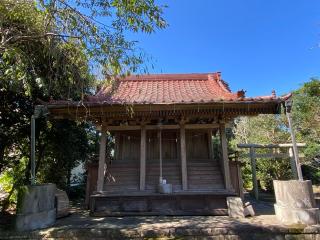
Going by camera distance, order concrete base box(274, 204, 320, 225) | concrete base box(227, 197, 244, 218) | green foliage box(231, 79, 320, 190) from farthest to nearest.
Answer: green foliage box(231, 79, 320, 190), concrete base box(227, 197, 244, 218), concrete base box(274, 204, 320, 225)

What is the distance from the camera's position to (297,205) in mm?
5254

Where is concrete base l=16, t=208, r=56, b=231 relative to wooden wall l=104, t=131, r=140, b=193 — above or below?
below

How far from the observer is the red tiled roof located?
7.52 metres

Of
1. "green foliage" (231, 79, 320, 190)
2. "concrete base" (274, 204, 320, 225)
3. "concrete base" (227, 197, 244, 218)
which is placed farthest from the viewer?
"green foliage" (231, 79, 320, 190)

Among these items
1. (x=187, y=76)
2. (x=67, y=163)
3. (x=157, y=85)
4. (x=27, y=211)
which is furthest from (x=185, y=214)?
(x=67, y=163)

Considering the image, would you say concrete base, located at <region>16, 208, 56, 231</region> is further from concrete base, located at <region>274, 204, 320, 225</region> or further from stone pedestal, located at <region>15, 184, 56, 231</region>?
concrete base, located at <region>274, 204, 320, 225</region>

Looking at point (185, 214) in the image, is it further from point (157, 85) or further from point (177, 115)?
point (157, 85)

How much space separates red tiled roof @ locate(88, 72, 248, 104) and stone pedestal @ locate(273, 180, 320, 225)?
9.40 ft

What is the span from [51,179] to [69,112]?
212 inches

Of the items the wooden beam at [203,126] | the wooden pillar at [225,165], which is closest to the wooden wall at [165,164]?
the wooden pillar at [225,165]

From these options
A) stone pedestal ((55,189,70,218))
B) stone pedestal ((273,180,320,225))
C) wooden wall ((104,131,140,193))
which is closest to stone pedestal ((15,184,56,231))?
stone pedestal ((55,189,70,218))

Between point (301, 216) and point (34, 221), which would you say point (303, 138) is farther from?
point (34, 221)

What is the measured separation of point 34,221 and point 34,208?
0.27m

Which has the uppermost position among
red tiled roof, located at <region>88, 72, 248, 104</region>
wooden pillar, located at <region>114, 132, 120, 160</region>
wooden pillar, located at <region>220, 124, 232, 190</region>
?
red tiled roof, located at <region>88, 72, 248, 104</region>
